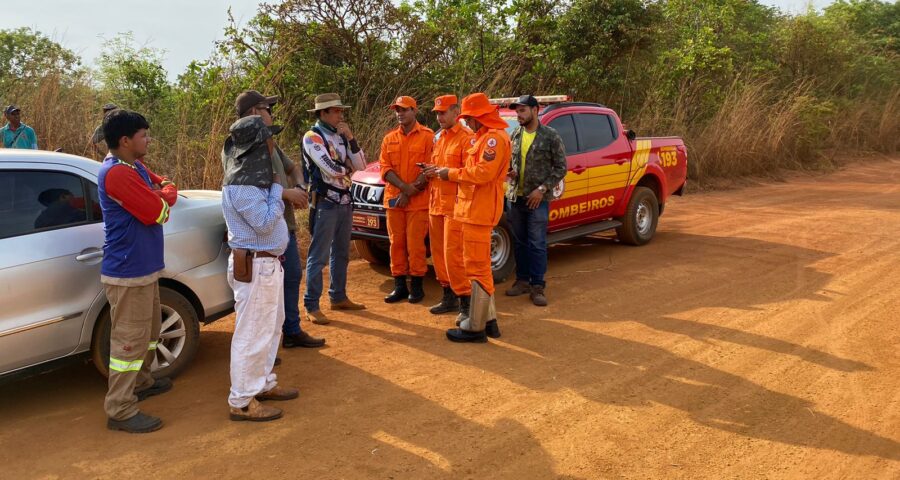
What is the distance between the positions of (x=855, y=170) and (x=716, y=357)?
15660 millimetres

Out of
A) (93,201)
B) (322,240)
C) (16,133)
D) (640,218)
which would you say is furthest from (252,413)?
(16,133)

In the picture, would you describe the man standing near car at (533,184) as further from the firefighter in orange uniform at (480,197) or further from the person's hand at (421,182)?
the firefighter in orange uniform at (480,197)

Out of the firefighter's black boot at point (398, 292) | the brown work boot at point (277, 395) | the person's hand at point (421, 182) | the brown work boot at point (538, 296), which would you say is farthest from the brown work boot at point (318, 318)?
the brown work boot at point (538, 296)

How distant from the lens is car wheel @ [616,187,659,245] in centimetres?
886

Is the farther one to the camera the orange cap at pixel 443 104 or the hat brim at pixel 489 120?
the orange cap at pixel 443 104

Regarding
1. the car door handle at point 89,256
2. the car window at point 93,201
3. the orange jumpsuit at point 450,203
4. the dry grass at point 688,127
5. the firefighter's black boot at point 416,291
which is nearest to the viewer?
the car door handle at point 89,256

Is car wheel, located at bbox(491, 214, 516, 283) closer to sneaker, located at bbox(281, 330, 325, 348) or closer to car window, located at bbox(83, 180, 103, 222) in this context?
sneaker, located at bbox(281, 330, 325, 348)

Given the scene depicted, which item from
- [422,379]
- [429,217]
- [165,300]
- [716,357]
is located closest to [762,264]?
[716,357]

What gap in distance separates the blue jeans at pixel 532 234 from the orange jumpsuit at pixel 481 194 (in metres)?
1.16

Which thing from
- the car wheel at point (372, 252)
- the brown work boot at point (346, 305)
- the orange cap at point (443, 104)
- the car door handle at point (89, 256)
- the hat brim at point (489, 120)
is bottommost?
the brown work boot at point (346, 305)

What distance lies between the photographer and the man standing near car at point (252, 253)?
3.99 meters

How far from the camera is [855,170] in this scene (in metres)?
18.0

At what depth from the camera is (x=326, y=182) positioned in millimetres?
Result: 5871

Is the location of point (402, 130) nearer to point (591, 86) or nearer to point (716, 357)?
point (716, 357)
